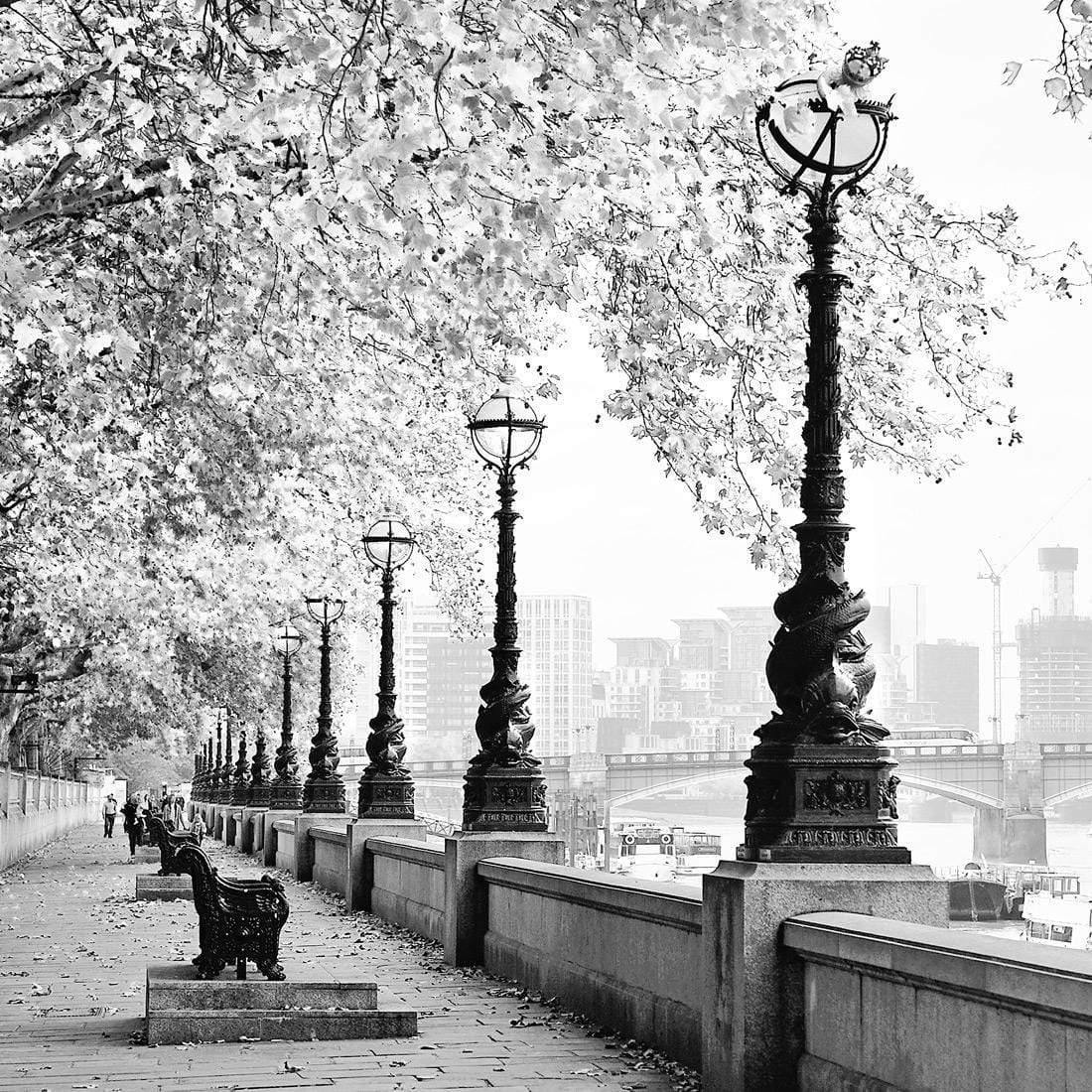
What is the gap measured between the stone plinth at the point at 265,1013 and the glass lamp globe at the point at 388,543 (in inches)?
410

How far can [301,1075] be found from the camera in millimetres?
9750

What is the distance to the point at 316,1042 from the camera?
11.1m

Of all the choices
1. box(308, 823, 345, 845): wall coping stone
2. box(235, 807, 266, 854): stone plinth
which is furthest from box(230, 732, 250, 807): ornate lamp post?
box(308, 823, 345, 845): wall coping stone

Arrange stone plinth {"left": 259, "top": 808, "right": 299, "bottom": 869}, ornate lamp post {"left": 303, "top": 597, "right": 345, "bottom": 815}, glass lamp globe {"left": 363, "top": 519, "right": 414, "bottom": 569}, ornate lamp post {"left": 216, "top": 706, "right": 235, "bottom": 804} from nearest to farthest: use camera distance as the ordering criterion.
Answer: glass lamp globe {"left": 363, "top": 519, "right": 414, "bottom": 569}, ornate lamp post {"left": 303, "top": 597, "right": 345, "bottom": 815}, stone plinth {"left": 259, "top": 808, "right": 299, "bottom": 869}, ornate lamp post {"left": 216, "top": 706, "right": 235, "bottom": 804}

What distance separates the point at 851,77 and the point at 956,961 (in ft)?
13.4

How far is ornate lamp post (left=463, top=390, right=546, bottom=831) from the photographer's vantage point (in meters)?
15.8

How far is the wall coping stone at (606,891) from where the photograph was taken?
9.84 m

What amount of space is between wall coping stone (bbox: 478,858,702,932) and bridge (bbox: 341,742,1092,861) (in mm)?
78150

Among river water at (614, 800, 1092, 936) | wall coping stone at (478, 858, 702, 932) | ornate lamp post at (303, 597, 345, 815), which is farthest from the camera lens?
river water at (614, 800, 1092, 936)

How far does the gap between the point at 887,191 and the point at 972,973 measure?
8402 mm

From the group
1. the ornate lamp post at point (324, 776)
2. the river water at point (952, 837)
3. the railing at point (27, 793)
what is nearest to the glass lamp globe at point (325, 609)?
the ornate lamp post at point (324, 776)

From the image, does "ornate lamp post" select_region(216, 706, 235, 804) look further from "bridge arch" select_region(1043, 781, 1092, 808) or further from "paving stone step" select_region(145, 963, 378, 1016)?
"bridge arch" select_region(1043, 781, 1092, 808)

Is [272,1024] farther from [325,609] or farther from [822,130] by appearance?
[325,609]

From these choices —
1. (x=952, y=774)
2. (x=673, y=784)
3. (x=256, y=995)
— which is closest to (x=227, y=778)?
(x=673, y=784)
